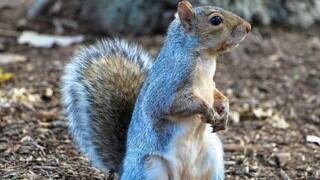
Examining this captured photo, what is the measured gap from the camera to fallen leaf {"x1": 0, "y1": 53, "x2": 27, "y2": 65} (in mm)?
5488

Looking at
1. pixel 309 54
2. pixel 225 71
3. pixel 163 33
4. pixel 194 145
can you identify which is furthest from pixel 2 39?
pixel 194 145

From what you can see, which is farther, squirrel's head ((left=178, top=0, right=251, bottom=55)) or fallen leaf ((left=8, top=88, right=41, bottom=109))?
fallen leaf ((left=8, top=88, right=41, bottom=109))

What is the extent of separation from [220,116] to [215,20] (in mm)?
358

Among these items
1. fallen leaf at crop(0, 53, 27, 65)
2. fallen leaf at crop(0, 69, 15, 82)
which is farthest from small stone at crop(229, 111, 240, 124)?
fallen leaf at crop(0, 53, 27, 65)

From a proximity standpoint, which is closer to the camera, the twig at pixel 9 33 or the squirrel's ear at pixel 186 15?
the squirrel's ear at pixel 186 15

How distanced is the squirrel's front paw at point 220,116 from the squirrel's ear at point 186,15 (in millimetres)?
320

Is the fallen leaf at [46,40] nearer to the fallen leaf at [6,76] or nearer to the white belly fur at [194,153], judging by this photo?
the fallen leaf at [6,76]

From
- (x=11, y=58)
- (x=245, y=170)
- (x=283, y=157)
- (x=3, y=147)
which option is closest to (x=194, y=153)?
(x=245, y=170)

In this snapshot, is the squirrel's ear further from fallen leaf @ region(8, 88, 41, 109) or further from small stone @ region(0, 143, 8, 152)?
fallen leaf @ region(8, 88, 41, 109)

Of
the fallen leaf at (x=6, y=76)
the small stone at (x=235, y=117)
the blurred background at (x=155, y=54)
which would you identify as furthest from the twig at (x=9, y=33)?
the small stone at (x=235, y=117)

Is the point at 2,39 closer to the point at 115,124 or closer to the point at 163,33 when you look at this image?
the point at 163,33

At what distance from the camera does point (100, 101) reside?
3.25 metres

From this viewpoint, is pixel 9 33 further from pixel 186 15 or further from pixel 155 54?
pixel 186 15

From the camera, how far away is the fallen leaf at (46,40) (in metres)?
6.00
